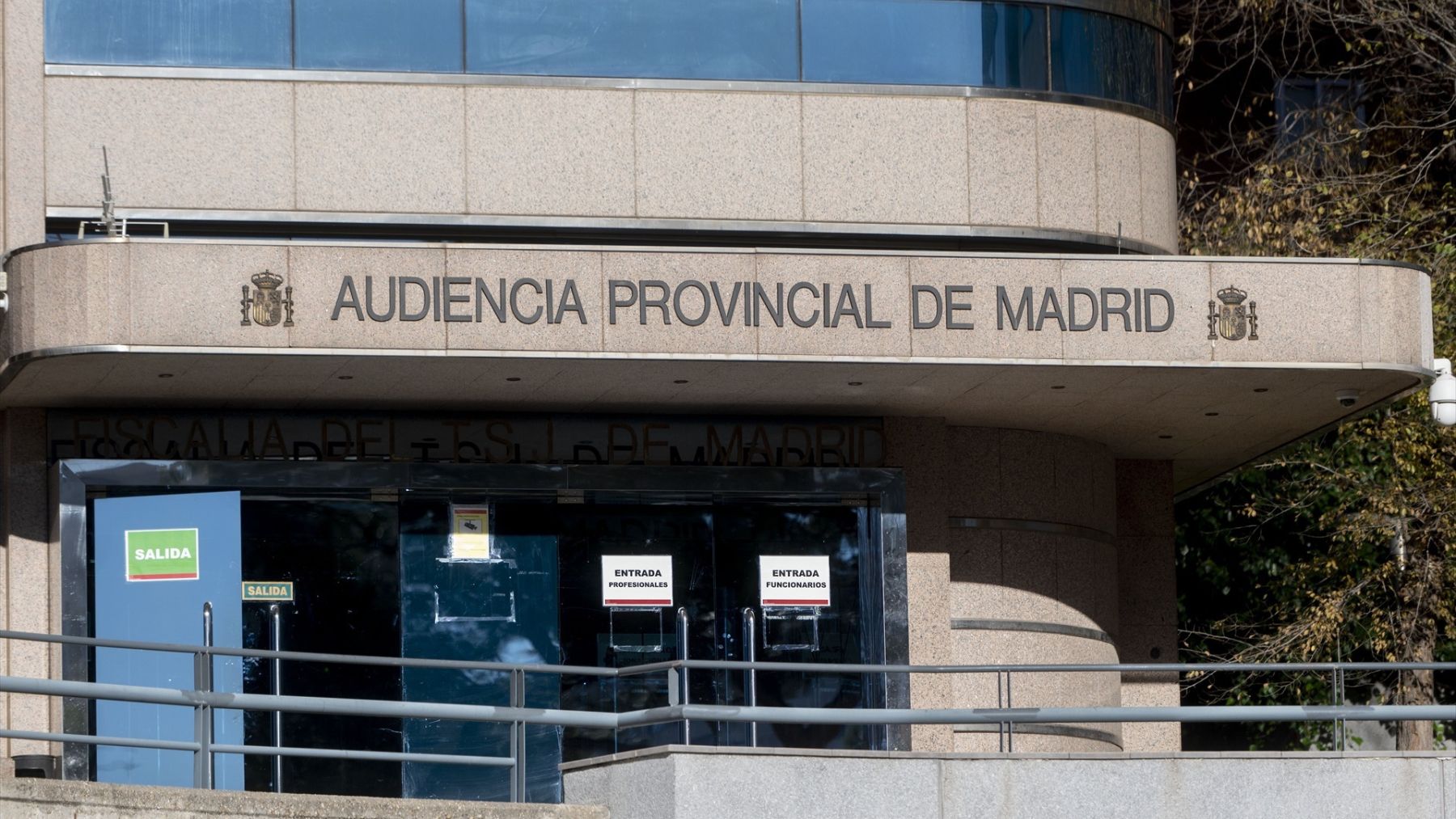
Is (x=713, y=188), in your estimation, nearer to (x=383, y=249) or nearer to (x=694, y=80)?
(x=694, y=80)

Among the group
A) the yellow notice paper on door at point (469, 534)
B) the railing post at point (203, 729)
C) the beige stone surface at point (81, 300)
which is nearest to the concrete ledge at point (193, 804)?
the railing post at point (203, 729)

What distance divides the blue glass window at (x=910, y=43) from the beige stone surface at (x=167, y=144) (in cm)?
419

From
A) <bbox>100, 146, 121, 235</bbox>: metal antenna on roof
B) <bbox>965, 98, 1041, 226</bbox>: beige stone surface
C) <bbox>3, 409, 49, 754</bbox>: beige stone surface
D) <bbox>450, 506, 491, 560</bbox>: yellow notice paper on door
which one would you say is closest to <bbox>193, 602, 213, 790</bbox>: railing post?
<bbox>3, 409, 49, 754</bbox>: beige stone surface

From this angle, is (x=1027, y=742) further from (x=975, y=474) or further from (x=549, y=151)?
(x=549, y=151)

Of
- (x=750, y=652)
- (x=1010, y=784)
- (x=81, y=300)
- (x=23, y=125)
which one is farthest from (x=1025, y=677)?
(x=23, y=125)

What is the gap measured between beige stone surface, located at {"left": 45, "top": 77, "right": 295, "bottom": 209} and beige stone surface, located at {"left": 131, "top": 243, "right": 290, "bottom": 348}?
1621mm

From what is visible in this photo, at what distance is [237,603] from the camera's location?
16984 mm

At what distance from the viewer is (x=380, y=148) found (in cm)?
1731

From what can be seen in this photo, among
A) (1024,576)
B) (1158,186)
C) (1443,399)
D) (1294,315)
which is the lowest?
(1024,576)

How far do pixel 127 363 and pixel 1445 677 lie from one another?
17.1 m

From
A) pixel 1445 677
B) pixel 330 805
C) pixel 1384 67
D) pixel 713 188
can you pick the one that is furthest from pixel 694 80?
pixel 1445 677

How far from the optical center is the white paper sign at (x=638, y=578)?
58.3 feet

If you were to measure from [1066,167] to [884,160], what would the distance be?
58.7 inches

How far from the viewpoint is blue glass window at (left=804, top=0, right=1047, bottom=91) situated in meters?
17.9
